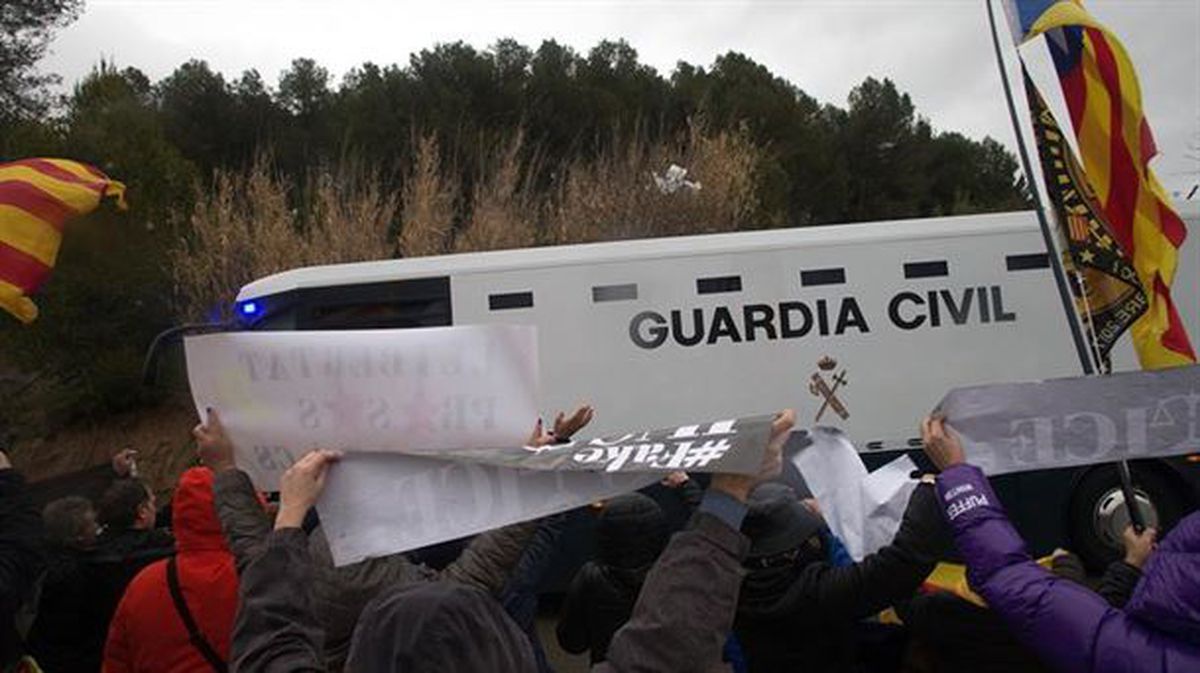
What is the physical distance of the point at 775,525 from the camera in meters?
2.93

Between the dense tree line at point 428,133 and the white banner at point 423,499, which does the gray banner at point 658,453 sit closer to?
the white banner at point 423,499

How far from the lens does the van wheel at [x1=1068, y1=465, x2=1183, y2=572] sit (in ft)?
24.6

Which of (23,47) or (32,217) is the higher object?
(23,47)

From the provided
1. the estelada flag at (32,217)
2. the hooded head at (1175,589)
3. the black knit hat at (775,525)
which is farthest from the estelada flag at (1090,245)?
the estelada flag at (32,217)

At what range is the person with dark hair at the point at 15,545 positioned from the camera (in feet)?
9.11

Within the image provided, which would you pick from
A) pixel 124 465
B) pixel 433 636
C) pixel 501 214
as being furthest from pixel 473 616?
pixel 501 214

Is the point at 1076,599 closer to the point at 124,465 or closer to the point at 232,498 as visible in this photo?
the point at 232,498

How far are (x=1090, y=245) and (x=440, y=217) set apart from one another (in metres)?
15.3

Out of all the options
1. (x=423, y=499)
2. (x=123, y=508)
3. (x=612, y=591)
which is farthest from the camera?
(x=123, y=508)

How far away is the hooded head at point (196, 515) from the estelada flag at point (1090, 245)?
3109mm

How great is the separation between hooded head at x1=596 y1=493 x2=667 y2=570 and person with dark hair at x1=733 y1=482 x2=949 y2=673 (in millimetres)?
331

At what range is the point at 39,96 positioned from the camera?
20.3m

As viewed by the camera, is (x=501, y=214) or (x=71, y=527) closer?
(x=71, y=527)

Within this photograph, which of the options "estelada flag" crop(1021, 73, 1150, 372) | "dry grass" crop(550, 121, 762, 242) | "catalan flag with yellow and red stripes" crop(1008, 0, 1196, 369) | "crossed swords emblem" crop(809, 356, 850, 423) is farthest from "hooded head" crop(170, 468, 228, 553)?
"dry grass" crop(550, 121, 762, 242)
